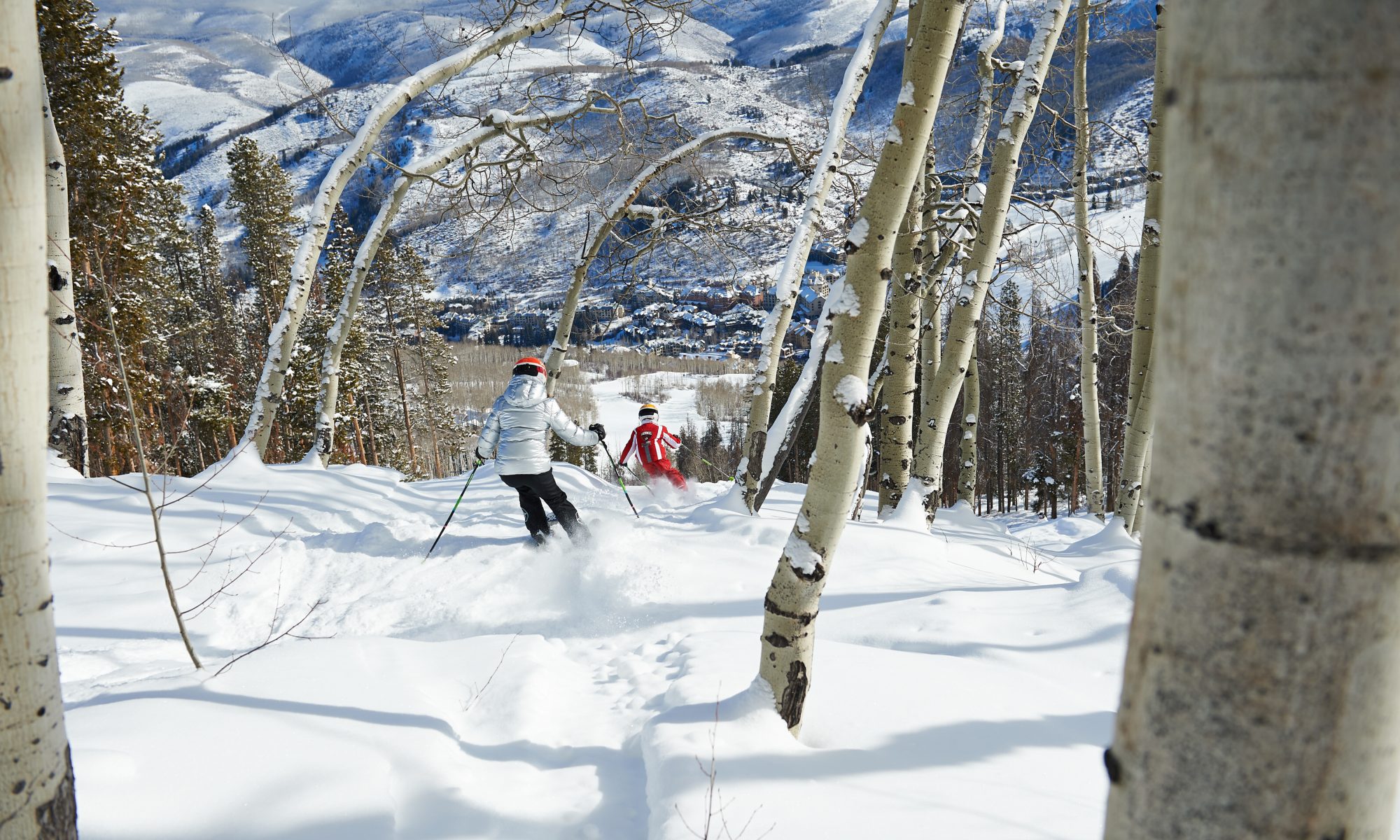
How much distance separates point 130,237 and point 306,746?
920 inches

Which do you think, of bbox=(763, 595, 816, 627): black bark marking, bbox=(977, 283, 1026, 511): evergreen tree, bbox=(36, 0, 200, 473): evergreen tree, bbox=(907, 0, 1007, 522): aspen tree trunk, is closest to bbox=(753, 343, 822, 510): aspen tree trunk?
bbox=(907, 0, 1007, 522): aspen tree trunk

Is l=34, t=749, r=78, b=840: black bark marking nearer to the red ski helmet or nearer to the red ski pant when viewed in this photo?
the red ski helmet

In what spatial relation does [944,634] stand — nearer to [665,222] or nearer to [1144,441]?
[1144,441]

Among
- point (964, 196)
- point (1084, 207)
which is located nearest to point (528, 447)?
point (964, 196)

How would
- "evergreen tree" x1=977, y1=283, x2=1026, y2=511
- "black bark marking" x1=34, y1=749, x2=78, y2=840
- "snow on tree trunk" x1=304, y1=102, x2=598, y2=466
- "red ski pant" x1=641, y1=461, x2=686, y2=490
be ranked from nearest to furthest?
"black bark marking" x1=34, y1=749, x2=78, y2=840 → "snow on tree trunk" x1=304, y1=102, x2=598, y2=466 → "red ski pant" x1=641, y1=461, x2=686, y2=490 → "evergreen tree" x1=977, y1=283, x2=1026, y2=511

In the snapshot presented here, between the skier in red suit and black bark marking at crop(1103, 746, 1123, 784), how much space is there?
30.5ft

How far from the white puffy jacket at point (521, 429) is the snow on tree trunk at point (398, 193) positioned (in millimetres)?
3101

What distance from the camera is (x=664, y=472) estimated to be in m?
10.6

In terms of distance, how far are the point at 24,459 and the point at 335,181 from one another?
6673 millimetres

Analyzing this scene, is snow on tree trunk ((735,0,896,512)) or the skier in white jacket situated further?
the skier in white jacket

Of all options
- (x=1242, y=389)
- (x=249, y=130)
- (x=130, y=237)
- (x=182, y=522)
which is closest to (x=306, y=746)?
(x=1242, y=389)

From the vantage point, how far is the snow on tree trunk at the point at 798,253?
212 inches

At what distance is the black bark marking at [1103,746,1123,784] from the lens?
2.48ft

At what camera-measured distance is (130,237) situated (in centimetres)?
1986
